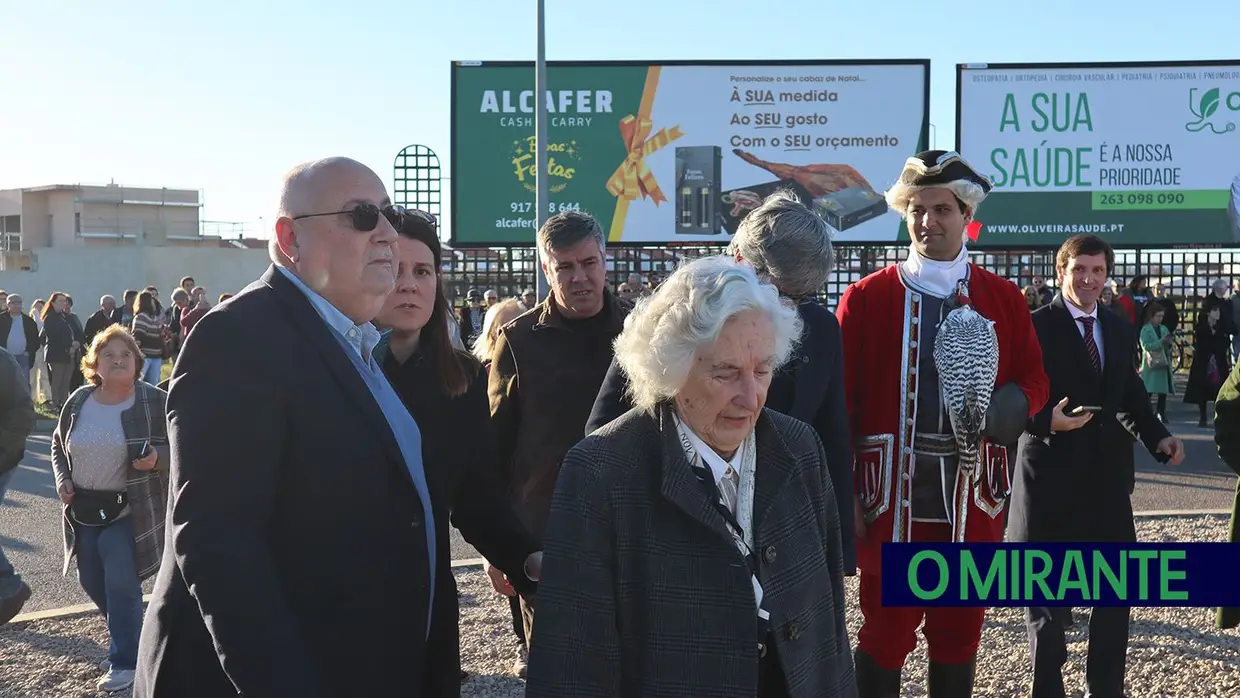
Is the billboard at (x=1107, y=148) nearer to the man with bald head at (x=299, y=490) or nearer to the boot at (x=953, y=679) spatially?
the boot at (x=953, y=679)

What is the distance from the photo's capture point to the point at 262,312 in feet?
7.94

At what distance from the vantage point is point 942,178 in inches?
167

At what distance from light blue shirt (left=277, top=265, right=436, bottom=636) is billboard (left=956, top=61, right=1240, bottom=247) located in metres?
19.9

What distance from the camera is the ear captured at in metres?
2.56

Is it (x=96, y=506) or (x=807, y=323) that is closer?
(x=807, y=323)

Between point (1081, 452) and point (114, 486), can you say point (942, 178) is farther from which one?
point (114, 486)

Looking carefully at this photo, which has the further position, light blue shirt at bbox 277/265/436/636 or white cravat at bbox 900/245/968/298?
white cravat at bbox 900/245/968/298

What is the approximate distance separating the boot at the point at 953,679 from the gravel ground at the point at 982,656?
2.77 feet

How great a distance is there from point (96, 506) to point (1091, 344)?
459cm

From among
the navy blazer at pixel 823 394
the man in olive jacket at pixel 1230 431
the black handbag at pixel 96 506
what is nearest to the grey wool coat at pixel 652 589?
the navy blazer at pixel 823 394

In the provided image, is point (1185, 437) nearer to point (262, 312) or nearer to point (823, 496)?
point (823, 496)

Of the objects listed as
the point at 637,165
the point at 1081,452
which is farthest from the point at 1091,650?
the point at 637,165

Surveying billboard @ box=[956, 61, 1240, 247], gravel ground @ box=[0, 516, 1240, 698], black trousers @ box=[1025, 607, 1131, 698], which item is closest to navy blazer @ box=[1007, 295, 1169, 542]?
black trousers @ box=[1025, 607, 1131, 698]

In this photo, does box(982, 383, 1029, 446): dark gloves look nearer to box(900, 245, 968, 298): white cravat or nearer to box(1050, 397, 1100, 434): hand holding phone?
box(900, 245, 968, 298): white cravat
